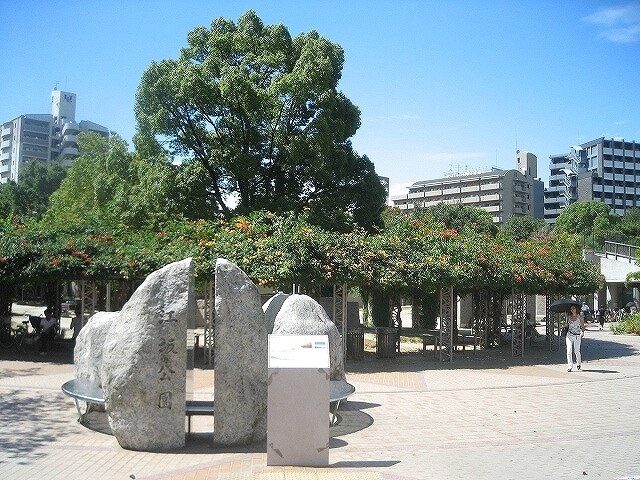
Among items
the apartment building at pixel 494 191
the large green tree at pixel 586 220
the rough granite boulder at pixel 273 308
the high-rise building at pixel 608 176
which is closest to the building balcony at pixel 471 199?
the apartment building at pixel 494 191

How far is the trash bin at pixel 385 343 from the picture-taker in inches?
777

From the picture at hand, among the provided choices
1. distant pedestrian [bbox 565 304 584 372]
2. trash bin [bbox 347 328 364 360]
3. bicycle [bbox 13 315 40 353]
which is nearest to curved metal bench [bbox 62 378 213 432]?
trash bin [bbox 347 328 364 360]

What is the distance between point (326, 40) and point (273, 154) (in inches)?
191

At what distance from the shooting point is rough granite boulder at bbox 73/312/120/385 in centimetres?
1070

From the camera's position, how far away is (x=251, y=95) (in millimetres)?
21609

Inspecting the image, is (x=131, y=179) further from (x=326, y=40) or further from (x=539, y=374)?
(x=539, y=374)

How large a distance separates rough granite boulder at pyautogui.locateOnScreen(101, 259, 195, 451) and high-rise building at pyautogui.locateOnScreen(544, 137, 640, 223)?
9685 cm

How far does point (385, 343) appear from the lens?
19.8m

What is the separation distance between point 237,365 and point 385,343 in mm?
11667

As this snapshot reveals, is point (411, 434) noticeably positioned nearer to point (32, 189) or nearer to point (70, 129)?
point (32, 189)

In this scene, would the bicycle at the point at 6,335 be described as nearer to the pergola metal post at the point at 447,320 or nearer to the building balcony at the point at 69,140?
the pergola metal post at the point at 447,320

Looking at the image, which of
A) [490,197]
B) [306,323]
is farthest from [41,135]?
[306,323]

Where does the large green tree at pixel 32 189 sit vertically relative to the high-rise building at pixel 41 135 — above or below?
below

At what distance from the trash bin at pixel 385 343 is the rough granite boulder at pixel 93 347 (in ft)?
34.7
